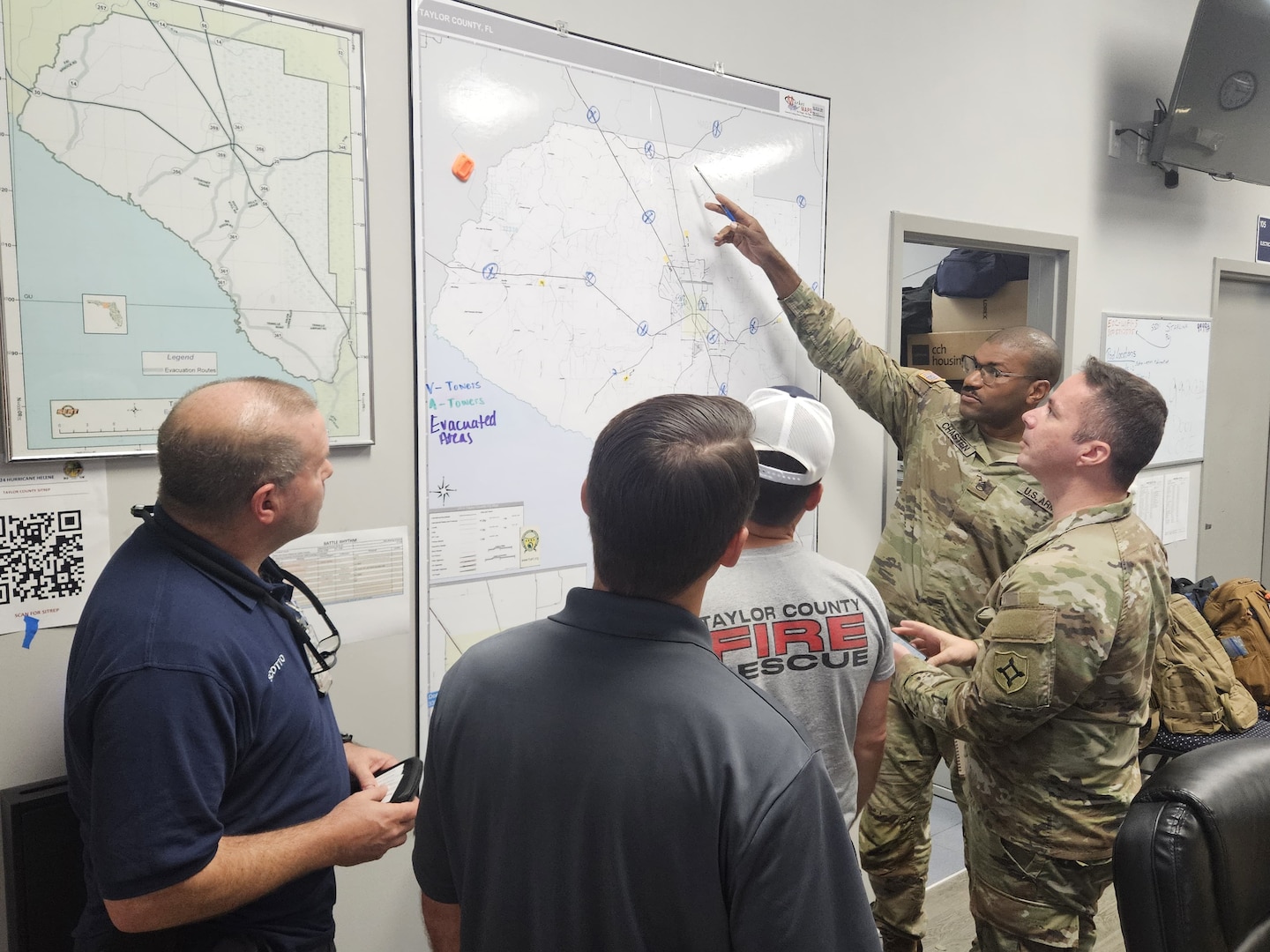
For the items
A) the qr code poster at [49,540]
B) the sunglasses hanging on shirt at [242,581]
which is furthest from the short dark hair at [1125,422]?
the qr code poster at [49,540]

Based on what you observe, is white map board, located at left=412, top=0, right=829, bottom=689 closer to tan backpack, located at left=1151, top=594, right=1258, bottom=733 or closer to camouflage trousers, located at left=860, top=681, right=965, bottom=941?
camouflage trousers, located at left=860, top=681, right=965, bottom=941

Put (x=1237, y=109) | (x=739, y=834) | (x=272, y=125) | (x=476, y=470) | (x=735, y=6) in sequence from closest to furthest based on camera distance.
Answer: (x=739, y=834)
(x=272, y=125)
(x=476, y=470)
(x=735, y=6)
(x=1237, y=109)

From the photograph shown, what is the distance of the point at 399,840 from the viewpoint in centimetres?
134

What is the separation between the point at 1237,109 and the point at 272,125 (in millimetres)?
3562

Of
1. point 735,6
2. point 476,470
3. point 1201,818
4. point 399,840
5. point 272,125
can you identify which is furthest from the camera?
point 735,6

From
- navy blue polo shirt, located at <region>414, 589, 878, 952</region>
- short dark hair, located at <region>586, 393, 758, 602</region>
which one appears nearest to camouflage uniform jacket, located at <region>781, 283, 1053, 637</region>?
short dark hair, located at <region>586, 393, 758, 602</region>

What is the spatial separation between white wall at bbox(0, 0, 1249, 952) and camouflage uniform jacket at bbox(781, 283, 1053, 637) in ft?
0.58

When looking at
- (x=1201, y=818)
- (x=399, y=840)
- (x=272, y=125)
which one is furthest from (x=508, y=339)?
(x=1201, y=818)

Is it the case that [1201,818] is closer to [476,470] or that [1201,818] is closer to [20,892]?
[476,470]

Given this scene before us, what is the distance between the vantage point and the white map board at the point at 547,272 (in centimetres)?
188

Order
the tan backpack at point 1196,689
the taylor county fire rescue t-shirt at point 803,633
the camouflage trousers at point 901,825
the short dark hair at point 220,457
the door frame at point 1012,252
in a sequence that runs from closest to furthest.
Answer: the short dark hair at point 220,457, the taylor county fire rescue t-shirt at point 803,633, the camouflage trousers at point 901,825, the door frame at point 1012,252, the tan backpack at point 1196,689

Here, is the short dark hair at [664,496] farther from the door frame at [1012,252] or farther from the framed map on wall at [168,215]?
the door frame at [1012,252]

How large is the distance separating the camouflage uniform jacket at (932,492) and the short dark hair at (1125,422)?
549mm

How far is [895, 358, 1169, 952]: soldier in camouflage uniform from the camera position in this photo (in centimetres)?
170
